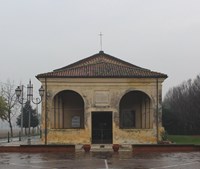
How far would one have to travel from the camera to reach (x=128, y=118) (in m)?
46.3

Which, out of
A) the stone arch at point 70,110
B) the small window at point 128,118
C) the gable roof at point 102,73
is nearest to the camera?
the gable roof at point 102,73

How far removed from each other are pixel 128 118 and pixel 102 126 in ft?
11.1

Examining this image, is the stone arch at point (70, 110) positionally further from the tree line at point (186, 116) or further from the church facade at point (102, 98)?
the tree line at point (186, 116)

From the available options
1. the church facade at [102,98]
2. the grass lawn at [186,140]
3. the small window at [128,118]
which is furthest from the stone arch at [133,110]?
the grass lawn at [186,140]

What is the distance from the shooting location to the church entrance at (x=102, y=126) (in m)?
43.8

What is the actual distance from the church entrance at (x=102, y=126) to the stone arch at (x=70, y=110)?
1.68m

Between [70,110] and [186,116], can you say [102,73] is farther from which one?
[186,116]

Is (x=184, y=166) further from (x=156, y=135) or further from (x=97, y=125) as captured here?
(x=97, y=125)

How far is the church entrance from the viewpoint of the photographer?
43.8m

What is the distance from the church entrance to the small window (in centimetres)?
200

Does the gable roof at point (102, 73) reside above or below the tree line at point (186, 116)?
above

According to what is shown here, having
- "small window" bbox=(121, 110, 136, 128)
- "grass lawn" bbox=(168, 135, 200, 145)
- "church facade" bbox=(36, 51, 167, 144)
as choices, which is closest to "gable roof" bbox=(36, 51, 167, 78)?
"church facade" bbox=(36, 51, 167, 144)

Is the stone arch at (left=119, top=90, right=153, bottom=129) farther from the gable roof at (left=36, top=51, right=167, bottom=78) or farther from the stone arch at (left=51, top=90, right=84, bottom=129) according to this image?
the stone arch at (left=51, top=90, right=84, bottom=129)

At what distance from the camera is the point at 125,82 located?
41094 millimetres
